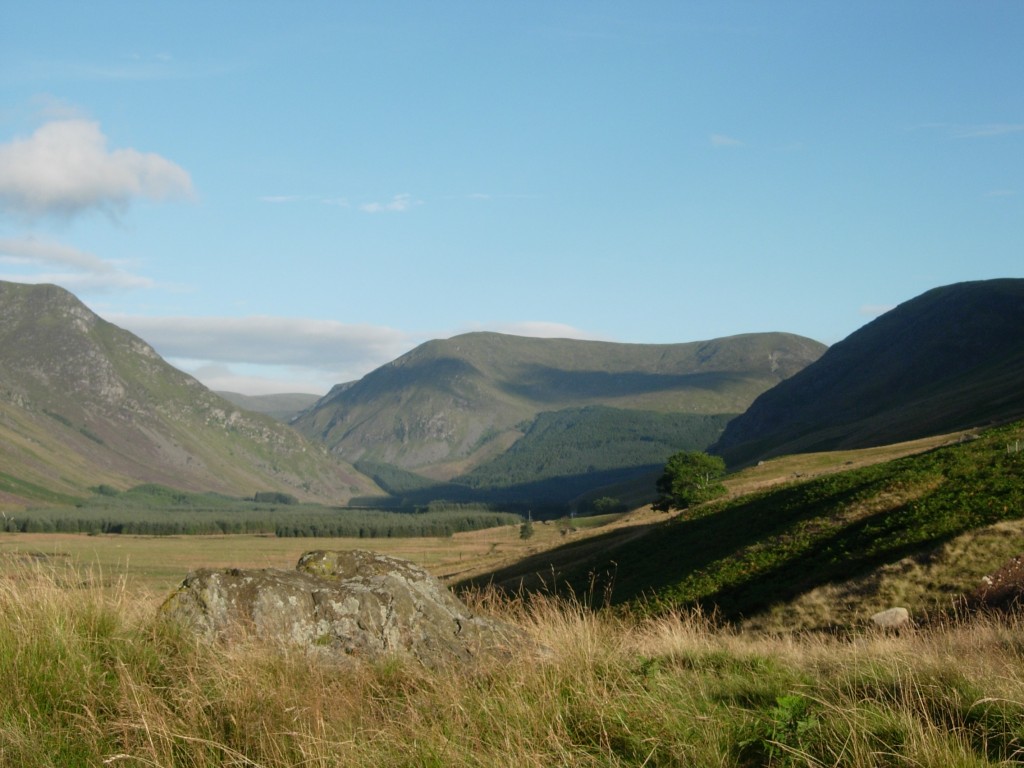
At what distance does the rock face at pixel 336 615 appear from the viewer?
7.86 m

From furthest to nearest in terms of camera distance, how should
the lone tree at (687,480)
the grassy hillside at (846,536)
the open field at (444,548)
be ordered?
the lone tree at (687,480) < the grassy hillside at (846,536) < the open field at (444,548)

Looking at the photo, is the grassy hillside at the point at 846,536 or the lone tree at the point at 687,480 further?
the lone tree at the point at 687,480

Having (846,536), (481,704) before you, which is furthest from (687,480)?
(481,704)

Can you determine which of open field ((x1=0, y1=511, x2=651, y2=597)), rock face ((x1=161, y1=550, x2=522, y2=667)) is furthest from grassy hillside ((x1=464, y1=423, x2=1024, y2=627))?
open field ((x1=0, y1=511, x2=651, y2=597))

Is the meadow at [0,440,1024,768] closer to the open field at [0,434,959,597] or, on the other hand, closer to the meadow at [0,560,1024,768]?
the meadow at [0,560,1024,768]

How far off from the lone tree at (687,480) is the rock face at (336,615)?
72128 millimetres

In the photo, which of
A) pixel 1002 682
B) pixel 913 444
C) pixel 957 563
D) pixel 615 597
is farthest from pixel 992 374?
pixel 1002 682

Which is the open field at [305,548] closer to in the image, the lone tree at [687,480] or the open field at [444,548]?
the open field at [444,548]

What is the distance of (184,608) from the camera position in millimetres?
7934

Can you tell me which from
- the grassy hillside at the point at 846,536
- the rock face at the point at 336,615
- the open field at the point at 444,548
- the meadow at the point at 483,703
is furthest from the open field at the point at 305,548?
the meadow at the point at 483,703

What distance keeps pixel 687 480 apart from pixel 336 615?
80.1 m

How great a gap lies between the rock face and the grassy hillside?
27.1ft

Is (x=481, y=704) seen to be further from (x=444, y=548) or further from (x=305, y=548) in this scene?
(x=305, y=548)

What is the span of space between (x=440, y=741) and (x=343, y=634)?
→ 258 cm
